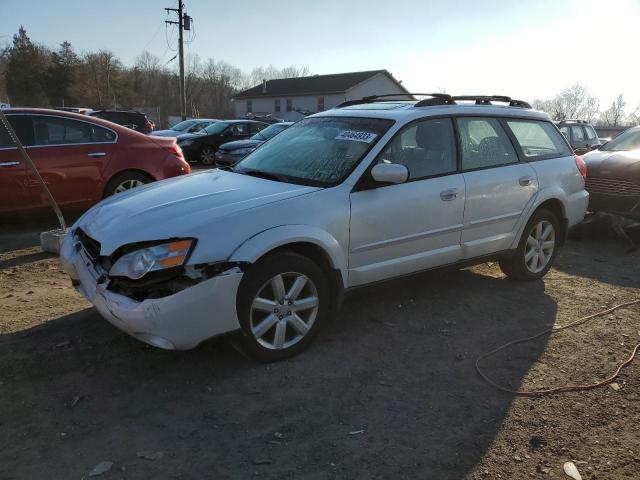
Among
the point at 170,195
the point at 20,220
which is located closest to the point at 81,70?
the point at 20,220

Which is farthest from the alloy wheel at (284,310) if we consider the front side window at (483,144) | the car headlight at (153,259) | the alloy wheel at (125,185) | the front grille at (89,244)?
the alloy wheel at (125,185)

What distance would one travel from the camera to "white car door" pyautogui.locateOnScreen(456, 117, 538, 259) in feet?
14.8

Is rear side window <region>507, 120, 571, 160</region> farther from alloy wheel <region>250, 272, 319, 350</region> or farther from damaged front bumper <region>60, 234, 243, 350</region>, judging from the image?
damaged front bumper <region>60, 234, 243, 350</region>

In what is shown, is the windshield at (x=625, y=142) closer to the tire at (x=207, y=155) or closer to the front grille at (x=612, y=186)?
the front grille at (x=612, y=186)

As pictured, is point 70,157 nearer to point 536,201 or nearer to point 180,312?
point 180,312

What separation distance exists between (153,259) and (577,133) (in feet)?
55.7

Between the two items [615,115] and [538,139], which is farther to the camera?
[615,115]

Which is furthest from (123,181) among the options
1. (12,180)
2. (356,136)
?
(356,136)

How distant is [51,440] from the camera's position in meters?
2.70

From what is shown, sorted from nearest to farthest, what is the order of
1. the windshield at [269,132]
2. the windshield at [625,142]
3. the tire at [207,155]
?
the windshield at [625,142] → the windshield at [269,132] → the tire at [207,155]

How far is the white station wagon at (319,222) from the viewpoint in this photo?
3100mm

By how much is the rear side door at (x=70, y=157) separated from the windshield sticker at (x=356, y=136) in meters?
3.92

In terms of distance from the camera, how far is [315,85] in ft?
187

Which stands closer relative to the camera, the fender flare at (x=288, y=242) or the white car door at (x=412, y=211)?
the fender flare at (x=288, y=242)
